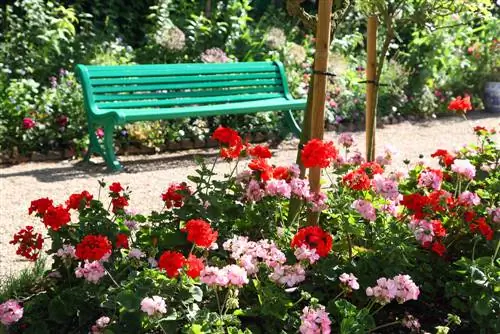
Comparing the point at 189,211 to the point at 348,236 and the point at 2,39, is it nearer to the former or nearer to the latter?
the point at 348,236

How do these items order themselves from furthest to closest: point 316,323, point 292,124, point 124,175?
point 292,124
point 124,175
point 316,323

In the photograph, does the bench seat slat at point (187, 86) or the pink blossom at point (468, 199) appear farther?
the bench seat slat at point (187, 86)

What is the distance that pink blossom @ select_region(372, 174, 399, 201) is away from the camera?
3.15 m

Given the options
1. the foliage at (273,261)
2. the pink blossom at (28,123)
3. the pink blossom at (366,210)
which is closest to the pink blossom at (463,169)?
the foliage at (273,261)

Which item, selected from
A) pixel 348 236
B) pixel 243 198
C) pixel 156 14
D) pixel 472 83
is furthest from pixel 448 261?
pixel 472 83

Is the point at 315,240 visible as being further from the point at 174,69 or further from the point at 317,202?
the point at 174,69

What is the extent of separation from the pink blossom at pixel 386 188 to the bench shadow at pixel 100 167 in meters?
3.41

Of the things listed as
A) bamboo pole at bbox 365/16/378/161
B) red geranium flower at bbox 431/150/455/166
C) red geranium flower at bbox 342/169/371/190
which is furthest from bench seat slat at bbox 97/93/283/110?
red geranium flower at bbox 342/169/371/190

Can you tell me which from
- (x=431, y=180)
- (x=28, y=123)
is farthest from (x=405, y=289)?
(x=28, y=123)

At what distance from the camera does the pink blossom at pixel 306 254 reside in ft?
8.77

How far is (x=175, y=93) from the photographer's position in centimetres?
756

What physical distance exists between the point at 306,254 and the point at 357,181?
0.68m

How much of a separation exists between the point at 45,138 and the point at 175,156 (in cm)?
117

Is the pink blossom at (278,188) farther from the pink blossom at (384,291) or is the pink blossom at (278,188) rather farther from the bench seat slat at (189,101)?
the bench seat slat at (189,101)
